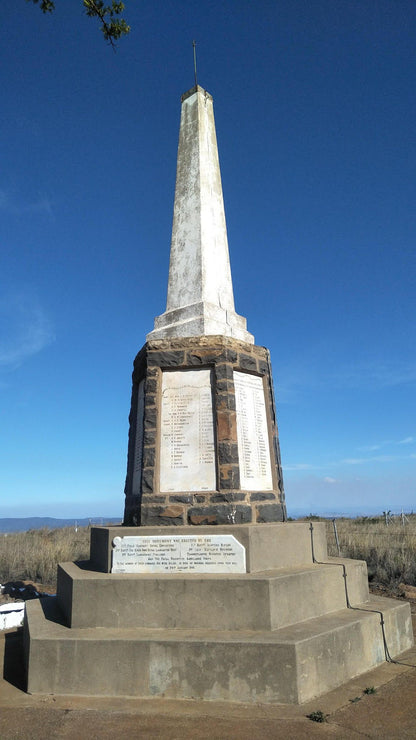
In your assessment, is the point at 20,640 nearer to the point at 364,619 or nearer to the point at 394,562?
the point at 364,619

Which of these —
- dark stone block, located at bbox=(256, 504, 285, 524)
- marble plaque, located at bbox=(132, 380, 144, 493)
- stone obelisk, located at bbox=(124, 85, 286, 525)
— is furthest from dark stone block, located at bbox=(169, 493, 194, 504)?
dark stone block, located at bbox=(256, 504, 285, 524)

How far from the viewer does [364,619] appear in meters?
4.37

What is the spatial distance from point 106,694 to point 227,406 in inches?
111

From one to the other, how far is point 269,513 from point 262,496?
21 cm

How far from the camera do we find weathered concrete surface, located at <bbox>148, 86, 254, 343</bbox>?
5.91m

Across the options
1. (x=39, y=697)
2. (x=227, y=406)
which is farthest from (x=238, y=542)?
(x=39, y=697)

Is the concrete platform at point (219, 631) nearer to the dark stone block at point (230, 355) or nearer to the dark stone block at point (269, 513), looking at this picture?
the dark stone block at point (269, 513)

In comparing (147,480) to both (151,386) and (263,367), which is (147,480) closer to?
(151,386)

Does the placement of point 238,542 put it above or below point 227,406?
below

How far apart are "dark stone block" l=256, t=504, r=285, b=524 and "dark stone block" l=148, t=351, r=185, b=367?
73.8 inches

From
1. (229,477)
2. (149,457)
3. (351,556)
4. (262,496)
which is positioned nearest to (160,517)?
(149,457)

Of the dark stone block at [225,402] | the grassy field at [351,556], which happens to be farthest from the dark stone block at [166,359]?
the grassy field at [351,556]

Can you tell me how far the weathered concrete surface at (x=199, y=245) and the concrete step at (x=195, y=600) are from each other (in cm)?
279

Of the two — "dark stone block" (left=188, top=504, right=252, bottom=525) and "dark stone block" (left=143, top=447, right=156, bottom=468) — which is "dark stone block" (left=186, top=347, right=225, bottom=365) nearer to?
"dark stone block" (left=143, top=447, right=156, bottom=468)
